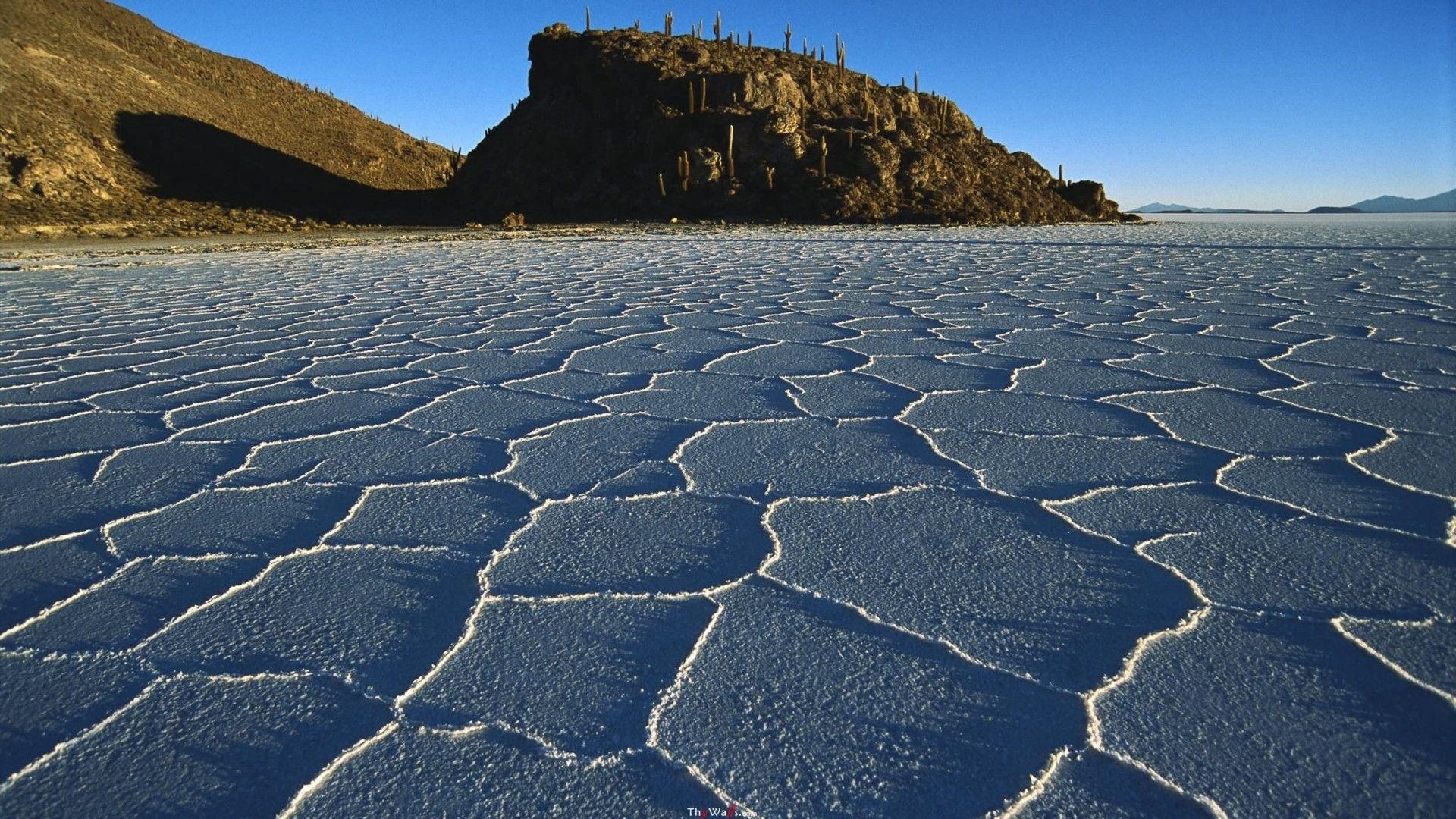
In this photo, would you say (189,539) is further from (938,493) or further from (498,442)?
(938,493)

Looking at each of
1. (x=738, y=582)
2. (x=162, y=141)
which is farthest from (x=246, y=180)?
(x=738, y=582)

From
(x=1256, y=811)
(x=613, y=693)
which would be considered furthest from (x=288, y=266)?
(x=1256, y=811)

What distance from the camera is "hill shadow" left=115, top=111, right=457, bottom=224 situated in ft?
71.2

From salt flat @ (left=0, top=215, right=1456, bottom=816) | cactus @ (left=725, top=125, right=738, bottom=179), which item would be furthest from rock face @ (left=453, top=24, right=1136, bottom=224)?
salt flat @ (left=0, top=215, right=1456, bottom=816)

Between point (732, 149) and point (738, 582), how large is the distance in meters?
21.3

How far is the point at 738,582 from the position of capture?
4.50 feet

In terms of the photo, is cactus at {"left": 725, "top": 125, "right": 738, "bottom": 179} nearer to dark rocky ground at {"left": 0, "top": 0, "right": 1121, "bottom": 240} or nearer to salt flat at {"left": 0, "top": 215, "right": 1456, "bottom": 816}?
dark rocky ground at {"left": 0, "top": 0, "right": 1121, "bottom": 240}

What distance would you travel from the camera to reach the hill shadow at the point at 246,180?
21.7 meters

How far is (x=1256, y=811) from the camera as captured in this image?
0.86 m

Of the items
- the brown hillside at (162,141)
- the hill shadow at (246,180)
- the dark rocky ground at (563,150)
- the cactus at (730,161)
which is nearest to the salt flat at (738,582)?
the brown hillside at (162,141)

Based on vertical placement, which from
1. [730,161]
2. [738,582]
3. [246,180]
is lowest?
[246,180]

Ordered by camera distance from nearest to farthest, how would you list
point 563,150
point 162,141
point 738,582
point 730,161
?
point 738,582 < point 730,161 < point 162,141 < point 563,150

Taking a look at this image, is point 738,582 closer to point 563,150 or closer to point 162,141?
point 563,150

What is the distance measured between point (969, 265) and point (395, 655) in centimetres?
664
